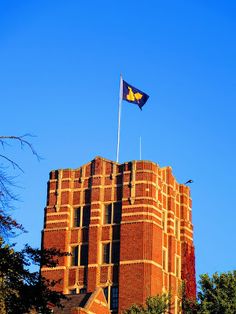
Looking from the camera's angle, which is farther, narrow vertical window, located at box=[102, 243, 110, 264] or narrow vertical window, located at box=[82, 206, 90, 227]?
narrow vertical window, located at box=[82, 206, 90, 227]

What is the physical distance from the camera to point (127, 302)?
298ft

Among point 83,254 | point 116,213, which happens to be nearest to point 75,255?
point 83,254

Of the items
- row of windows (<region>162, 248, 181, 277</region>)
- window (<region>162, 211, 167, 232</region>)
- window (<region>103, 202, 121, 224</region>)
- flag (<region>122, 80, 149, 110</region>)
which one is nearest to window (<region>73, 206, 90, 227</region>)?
window (<region>103, 202, 121, 224</region>)

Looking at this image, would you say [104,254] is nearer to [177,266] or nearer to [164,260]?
[164,260]

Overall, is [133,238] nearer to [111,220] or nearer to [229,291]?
[111,220]

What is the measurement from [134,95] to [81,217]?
15.3 metres

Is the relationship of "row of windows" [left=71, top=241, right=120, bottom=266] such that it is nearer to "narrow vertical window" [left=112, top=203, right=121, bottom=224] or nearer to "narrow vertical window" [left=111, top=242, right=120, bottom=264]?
"narrow vertical window" [left=111, top=242, right=120, bottom=264]

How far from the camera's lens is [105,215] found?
99.0 m

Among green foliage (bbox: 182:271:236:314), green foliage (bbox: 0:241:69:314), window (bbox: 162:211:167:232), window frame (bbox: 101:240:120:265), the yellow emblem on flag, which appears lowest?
green foliage (bbox: 0:241:69:314)

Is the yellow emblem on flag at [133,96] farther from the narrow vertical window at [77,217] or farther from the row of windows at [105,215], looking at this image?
the narrow vertical window at [77,217]

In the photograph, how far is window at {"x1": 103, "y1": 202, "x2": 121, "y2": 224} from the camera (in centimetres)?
9775

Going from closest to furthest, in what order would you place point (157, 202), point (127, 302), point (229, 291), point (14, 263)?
point (14, 263) < point (229, 291) < point (127, 302) < point (157, 202)

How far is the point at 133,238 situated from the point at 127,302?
7227 mm

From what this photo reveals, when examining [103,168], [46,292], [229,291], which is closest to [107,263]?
[103,168]
